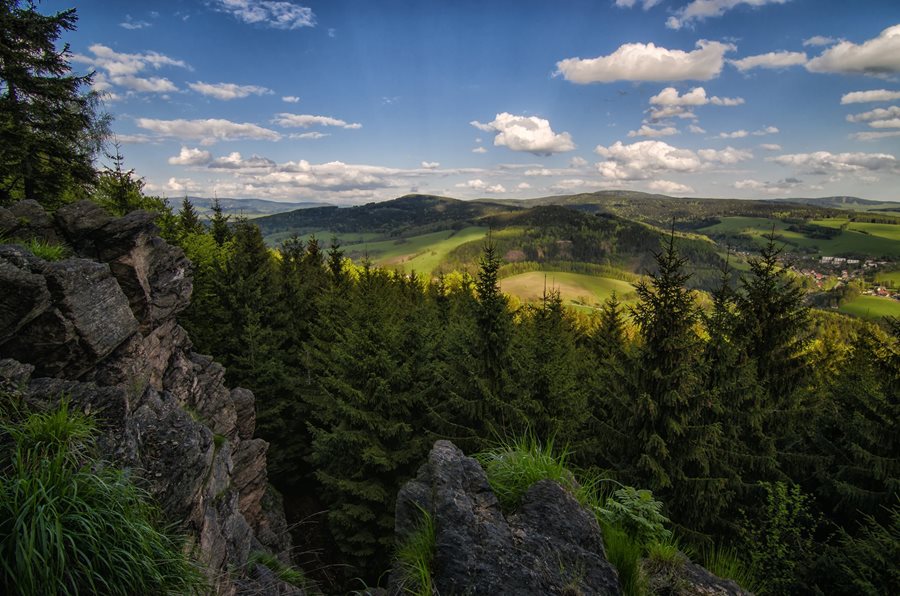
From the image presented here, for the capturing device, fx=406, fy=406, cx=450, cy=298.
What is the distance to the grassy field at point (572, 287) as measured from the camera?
16050cm

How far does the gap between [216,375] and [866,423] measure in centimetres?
2237

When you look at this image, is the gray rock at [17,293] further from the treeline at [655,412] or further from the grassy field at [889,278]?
the grassy field at [889,278]

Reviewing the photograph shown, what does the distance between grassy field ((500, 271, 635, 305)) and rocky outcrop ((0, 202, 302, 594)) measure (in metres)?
143

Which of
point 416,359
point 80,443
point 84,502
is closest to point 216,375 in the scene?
point 416,359

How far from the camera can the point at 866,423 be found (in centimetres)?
1320

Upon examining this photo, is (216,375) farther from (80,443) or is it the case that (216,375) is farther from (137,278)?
(80,443)

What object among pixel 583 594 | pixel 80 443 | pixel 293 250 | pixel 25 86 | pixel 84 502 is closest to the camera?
pixel 84 502

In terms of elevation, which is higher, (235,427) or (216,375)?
(216,375)

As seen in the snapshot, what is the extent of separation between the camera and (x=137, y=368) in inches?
392

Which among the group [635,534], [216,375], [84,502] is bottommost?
[216,375]

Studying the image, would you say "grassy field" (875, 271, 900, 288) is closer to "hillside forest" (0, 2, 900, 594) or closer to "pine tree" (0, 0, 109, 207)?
"hillside forest" (0, 2, 900, 594)

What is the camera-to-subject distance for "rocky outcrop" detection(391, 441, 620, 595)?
13.0ft

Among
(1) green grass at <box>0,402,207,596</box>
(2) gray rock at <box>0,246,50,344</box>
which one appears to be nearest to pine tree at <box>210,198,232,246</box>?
(2) gray rock at <box>0,246,50,344</box>

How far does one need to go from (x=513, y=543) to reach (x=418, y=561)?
3.37 feet
